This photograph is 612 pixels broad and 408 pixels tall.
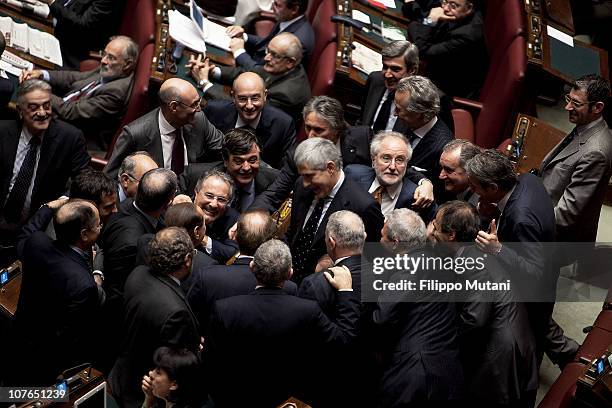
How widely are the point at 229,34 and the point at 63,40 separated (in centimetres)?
97

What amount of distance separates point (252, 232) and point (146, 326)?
0.47 m

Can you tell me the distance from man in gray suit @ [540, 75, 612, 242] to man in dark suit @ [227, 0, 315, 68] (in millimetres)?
1557

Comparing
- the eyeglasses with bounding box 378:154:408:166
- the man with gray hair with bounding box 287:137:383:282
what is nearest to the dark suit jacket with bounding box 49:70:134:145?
the man with gray hair with bounding box 287:137:383:282

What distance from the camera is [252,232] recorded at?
3.31 m

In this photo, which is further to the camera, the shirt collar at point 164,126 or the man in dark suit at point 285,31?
the man in dark suit at point 285,31

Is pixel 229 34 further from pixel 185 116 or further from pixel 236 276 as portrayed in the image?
pixel 236 276

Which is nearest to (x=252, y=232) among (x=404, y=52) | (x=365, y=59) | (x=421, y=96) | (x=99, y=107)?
(x=421, y=96)

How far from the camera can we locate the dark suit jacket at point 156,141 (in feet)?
13.9

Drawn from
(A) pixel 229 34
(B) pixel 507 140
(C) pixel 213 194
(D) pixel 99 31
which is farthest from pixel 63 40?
(B) pixel 507 140

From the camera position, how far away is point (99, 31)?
5.48 meters

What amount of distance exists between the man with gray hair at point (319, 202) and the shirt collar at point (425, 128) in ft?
1.72

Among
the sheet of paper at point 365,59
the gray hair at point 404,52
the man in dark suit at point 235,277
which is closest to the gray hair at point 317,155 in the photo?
the man in dark suit at point 235,277

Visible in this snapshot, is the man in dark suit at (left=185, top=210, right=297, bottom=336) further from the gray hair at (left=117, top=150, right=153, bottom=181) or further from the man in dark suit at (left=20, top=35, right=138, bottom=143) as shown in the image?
the man in dark suit at (left=20, top=35, right=138, bottom=143)

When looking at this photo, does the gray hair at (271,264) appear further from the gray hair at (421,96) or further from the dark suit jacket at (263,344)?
the gray hair at (421,96)
